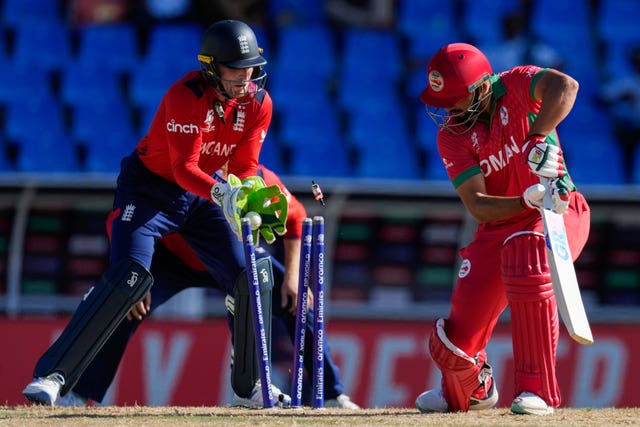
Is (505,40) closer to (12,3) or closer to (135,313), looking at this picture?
(12,3)

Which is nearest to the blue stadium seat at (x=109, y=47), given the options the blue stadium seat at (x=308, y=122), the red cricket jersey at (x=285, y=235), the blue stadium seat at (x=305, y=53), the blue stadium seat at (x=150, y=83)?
the blue stadium seat at (x=150, y=83)

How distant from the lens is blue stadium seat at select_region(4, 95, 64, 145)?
35.2 ft

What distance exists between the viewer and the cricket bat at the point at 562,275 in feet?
17.6

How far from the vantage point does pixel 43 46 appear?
1147 centimetres

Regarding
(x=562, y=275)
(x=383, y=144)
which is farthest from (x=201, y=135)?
(x=383, y=144)

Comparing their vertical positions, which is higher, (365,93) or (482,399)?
(365,93)

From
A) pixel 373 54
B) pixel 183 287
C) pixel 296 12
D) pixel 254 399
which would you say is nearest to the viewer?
pixel 254 399

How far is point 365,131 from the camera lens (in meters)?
10.8

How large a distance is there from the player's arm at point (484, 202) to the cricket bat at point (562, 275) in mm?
198

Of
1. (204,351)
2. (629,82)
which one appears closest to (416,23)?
(629,82)

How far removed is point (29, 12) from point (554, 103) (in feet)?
24.3

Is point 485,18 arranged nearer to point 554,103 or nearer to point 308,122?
point 308,122

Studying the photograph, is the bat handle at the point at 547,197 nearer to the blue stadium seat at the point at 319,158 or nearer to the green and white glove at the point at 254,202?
the green and white glove at the point at 254,202

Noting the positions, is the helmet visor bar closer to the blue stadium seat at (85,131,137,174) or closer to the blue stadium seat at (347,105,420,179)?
the blue stadium seat at (347,105,420,179)
